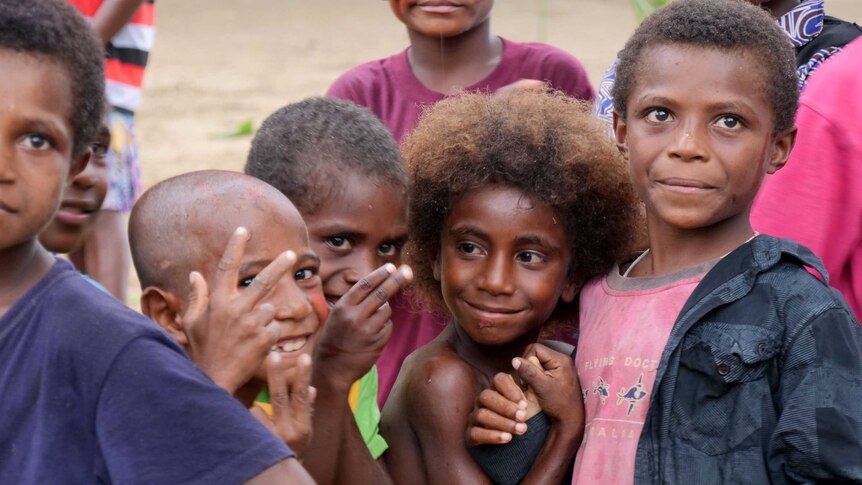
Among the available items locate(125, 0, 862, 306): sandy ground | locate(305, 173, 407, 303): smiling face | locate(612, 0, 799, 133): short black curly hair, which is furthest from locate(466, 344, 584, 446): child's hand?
locate(125, 0, 862, 306): sandy ground

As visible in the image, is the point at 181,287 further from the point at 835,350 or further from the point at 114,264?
the point at 114,264

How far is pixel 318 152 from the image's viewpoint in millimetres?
3035

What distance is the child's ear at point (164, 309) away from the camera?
7.98 feet

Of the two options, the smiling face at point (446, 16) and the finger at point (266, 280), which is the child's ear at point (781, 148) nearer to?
the finger at point (266, 280)

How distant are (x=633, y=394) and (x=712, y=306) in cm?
28

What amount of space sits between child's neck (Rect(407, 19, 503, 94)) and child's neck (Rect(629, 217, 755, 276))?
1.40 meters

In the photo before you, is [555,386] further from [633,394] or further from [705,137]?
[705,137]

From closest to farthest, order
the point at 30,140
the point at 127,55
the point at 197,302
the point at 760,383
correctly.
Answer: the point at 30,140 → the point at 197,302 → the point at 760,383 → the point at 127,55

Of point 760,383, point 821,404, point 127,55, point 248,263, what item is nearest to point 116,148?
point 127,55

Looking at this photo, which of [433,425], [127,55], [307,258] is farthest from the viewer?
[127,55]

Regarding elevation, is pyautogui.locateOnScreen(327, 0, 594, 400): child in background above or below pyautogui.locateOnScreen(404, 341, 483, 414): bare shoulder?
above

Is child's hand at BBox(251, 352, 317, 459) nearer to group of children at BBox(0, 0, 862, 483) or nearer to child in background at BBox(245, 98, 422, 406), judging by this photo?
group of children at BBox(0, 0, 862, 483)

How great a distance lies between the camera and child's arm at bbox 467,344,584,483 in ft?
8.89

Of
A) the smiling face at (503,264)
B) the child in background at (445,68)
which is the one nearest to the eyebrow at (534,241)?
the smiling face at (503,264)
